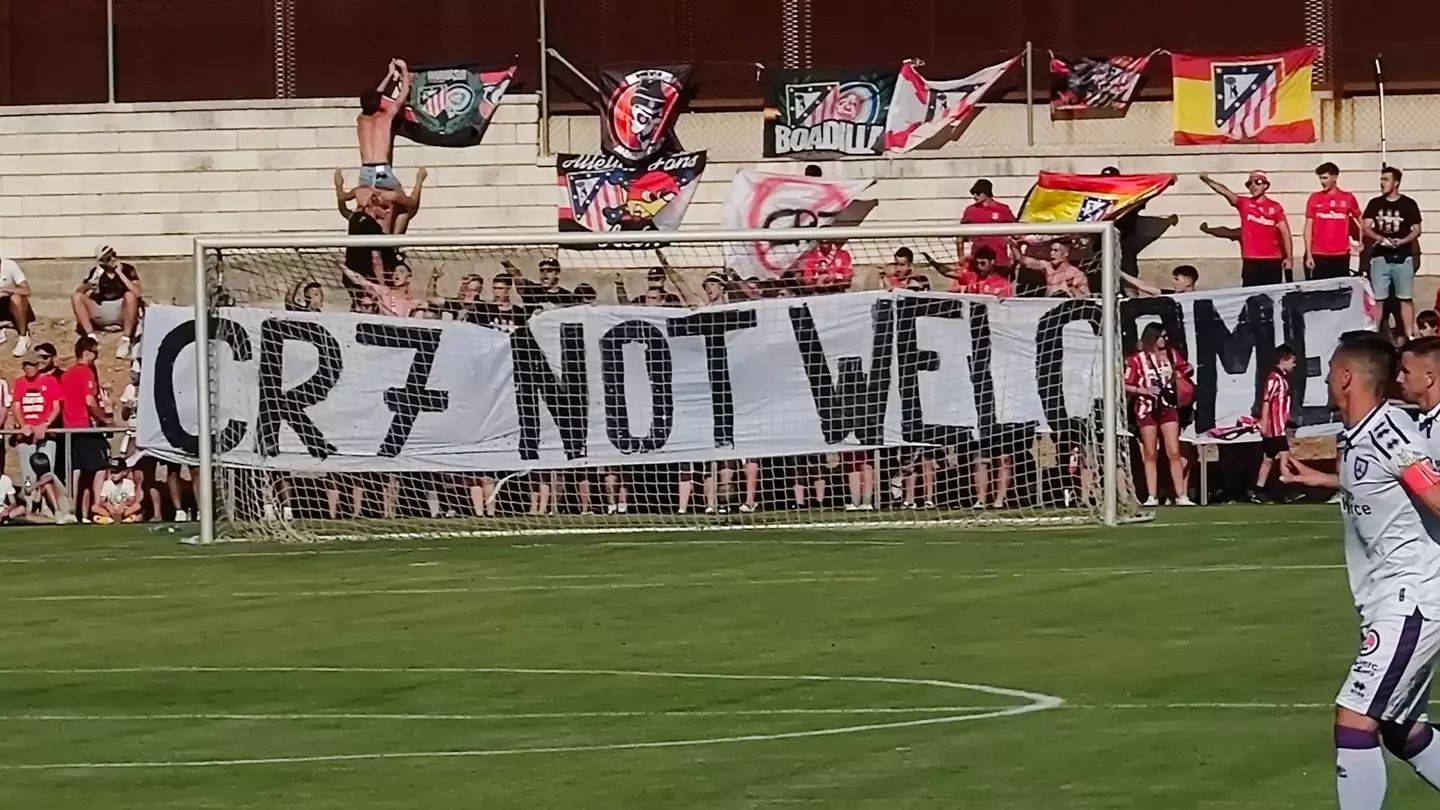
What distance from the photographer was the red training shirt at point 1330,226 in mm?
25703

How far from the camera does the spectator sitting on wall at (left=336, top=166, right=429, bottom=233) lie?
28.4 metres

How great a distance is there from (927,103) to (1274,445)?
8645 millimetres

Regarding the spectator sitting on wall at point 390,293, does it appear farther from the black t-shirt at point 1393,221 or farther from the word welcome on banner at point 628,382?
the black t-shirt at point 1393,221

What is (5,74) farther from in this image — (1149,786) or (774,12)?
(1149,786)

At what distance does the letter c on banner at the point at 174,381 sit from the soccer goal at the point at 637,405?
0.02 m

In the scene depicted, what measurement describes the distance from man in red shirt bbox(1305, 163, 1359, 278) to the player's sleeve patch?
1773 centimetres

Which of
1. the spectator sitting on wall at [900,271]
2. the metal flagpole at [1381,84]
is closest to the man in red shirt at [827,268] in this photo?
the spectator sitting on wall at [900,271]

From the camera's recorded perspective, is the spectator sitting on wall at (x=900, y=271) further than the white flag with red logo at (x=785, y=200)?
No

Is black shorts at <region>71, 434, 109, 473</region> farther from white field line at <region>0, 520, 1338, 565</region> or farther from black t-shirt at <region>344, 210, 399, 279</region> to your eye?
white field line at <region>0, 520, 1338, 565</region>

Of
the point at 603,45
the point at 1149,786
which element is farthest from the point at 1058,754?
the point at 603,45

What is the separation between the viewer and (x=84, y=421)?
77.9ft

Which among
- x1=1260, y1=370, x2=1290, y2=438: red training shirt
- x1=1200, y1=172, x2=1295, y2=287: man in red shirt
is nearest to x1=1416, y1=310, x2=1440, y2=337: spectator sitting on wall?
x1=1260, y1=370, x2=1290, y2=438: red training shirt

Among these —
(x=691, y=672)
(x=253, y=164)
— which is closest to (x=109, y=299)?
(x=253, y=164)

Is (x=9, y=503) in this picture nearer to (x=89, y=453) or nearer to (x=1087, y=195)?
(x=89, y=453)
